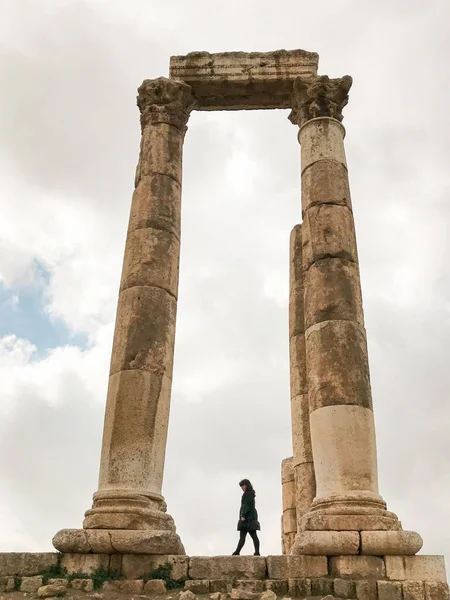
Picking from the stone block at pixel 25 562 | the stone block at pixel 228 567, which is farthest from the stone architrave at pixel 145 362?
the stone block at pixel 228 567

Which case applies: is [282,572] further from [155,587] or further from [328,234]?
[328,234]

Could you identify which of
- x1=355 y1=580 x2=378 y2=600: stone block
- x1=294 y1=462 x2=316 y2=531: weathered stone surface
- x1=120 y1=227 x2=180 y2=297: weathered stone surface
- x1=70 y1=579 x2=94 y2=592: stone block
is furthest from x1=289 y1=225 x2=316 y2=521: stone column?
x1=70 y1=579 x2=94 y2=592: stone block

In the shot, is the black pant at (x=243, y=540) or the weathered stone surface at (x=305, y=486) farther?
the weathered stone surface at (x=305, y=486)

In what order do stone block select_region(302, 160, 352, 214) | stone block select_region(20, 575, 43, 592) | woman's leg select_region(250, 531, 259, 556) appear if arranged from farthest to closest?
stone block select_region(302, 160, 352, 214)
woman's leg select_region(250, 531, 259, 556)
stone block select_region(20, 575, 43, 592)

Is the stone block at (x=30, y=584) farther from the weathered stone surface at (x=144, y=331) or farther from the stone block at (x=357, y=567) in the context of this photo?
the stone block at (x=357, y=567)

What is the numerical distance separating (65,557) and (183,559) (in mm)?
1947

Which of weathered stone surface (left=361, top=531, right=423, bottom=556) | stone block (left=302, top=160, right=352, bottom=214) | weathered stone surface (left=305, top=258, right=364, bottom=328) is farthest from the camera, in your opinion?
stone block (left=302, top=160, right=352, bottom=214)

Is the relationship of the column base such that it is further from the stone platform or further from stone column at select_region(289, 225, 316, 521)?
stone column at select_region(289, 225, 316, 521)

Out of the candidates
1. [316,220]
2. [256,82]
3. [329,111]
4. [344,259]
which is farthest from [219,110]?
[344,259]

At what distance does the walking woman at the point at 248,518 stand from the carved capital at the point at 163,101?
9017 mm

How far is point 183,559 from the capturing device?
10.0 meters

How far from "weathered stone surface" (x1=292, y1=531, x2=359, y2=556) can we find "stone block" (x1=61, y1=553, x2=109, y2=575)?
3.25 metres

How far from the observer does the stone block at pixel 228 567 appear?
31.9ft

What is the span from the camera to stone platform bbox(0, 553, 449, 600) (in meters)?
9.41
